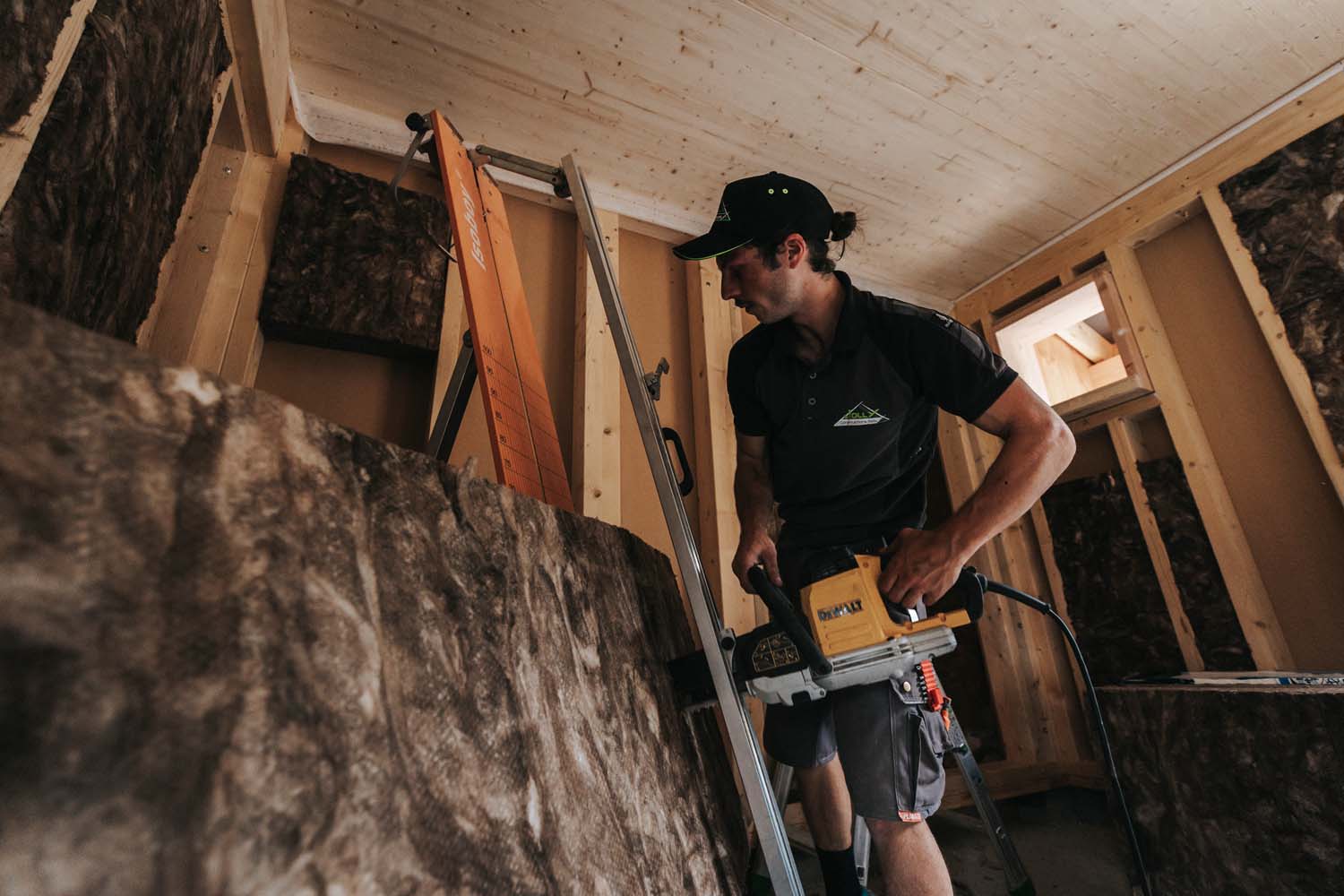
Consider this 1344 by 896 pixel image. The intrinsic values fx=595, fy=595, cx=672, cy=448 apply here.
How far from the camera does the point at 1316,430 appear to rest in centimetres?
202

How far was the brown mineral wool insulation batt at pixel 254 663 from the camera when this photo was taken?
348mm

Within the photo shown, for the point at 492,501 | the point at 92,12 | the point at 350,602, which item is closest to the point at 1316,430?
the point at 492,501

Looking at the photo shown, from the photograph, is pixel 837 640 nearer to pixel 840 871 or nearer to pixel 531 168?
pixel 840 871

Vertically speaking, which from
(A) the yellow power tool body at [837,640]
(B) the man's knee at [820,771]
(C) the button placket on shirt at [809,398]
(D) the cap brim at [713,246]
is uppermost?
(D) the cap brim at [713,246]

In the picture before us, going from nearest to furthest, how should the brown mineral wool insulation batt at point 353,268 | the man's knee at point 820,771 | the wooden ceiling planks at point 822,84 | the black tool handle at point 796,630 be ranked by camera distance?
the black tool handle at point 796,630, the man's knee at point 820,771, the brown mineral wool insulation batt at point 353,268, the wooden ceiling planks at point 822,84

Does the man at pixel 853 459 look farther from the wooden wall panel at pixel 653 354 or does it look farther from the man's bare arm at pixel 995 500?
the wooden wall panel at pixel 653 354

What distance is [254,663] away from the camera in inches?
17.3

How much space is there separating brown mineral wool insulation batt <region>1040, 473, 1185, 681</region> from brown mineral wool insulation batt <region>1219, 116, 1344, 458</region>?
2.39ft

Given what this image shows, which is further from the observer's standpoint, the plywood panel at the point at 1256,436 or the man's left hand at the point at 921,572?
the plywood panel at the point at 1256,436

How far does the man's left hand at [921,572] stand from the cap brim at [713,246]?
30.1 inches

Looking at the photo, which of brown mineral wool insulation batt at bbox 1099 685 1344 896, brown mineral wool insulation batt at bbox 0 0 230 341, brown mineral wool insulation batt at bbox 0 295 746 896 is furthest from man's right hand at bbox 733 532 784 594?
brown mineral wool insulation batt at bbox 1099 685 1344 896

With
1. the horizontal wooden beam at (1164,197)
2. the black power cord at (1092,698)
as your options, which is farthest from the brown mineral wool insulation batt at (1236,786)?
the horizontal wooden beam at (1164,197)

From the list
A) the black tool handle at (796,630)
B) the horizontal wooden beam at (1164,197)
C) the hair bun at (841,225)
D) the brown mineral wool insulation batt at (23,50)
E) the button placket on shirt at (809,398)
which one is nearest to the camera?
the brown mineral wool insulation batt at (23,50)

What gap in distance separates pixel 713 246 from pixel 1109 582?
7.73ft
